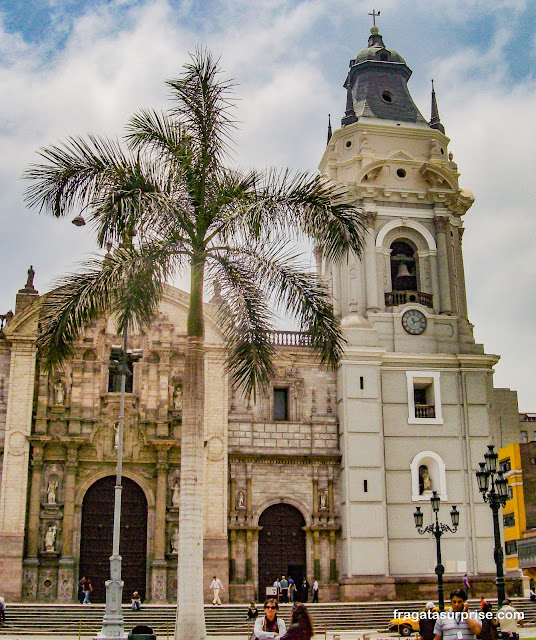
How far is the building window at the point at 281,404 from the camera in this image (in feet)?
118

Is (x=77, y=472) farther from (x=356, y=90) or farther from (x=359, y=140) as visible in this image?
(x=356, y=90)

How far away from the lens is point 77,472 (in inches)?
1312

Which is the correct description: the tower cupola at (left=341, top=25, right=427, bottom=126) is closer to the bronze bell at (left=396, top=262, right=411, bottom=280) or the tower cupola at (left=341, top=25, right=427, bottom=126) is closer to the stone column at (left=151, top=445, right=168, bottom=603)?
the bronze bell at (left=396, top=262, right=411, bottom=280)

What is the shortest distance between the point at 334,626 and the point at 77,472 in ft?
35.0

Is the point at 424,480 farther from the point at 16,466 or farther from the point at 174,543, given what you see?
the point at 16,466

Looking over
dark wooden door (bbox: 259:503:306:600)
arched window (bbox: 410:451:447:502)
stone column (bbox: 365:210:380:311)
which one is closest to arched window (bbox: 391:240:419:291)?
stone column (bbox: 365:210:380:311)

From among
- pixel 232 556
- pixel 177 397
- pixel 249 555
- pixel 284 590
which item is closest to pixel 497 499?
pixel 284 590

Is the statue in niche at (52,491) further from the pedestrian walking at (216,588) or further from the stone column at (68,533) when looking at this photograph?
the pedestrian walking at (216,588)

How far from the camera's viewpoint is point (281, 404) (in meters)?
36.1

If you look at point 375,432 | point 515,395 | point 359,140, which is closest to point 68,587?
point 375,432

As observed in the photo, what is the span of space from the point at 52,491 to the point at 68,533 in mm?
1588

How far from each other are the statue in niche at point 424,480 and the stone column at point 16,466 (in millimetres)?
14520

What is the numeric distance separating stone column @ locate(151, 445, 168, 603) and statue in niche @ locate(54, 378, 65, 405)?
12.7 ft

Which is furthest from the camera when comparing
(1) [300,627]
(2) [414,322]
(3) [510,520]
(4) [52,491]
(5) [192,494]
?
(3) [510,520]
